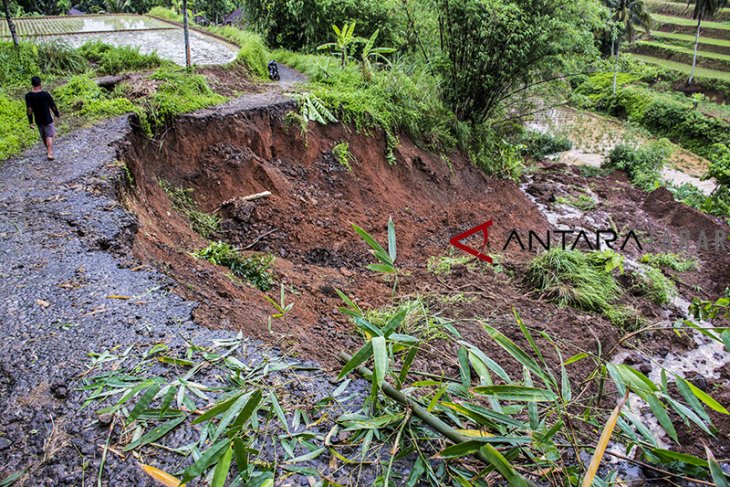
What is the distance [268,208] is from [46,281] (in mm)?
2949

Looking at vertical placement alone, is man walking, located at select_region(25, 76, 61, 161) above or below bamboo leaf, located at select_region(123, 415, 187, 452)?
above

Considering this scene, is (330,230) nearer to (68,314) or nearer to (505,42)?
(68,314)

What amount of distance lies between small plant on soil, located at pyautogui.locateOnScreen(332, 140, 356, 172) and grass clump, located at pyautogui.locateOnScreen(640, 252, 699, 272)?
15.6ft

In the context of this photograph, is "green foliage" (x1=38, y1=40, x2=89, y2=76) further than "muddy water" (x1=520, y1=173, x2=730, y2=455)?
Yes

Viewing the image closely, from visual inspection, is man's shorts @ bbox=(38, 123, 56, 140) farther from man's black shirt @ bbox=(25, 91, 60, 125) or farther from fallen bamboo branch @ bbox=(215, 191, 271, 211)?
fallen bamboo branch @ bbox=(215, 191, 271, 211)

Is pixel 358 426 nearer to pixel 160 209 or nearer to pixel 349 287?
pixel 349 287

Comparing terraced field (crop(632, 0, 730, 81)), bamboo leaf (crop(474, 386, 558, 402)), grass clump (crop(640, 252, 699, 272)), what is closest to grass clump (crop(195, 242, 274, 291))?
bamboo leaf (crop(474, 386, 558, 402))

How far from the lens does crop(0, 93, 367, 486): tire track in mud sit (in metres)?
1.92

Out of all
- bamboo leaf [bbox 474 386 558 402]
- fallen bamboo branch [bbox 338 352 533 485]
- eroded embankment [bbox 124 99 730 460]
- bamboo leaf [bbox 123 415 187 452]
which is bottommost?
eroded embankment [bbox 124 99 730 460]

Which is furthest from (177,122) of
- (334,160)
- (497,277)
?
(497,277)

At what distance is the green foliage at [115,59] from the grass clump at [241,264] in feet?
16.5

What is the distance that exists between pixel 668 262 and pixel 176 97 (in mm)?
7498

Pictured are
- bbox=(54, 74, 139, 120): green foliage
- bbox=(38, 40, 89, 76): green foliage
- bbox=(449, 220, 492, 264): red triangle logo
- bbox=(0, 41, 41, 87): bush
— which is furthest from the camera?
bbox=(38, 40, 89, 76): green foliage

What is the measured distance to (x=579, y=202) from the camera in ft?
32.0
